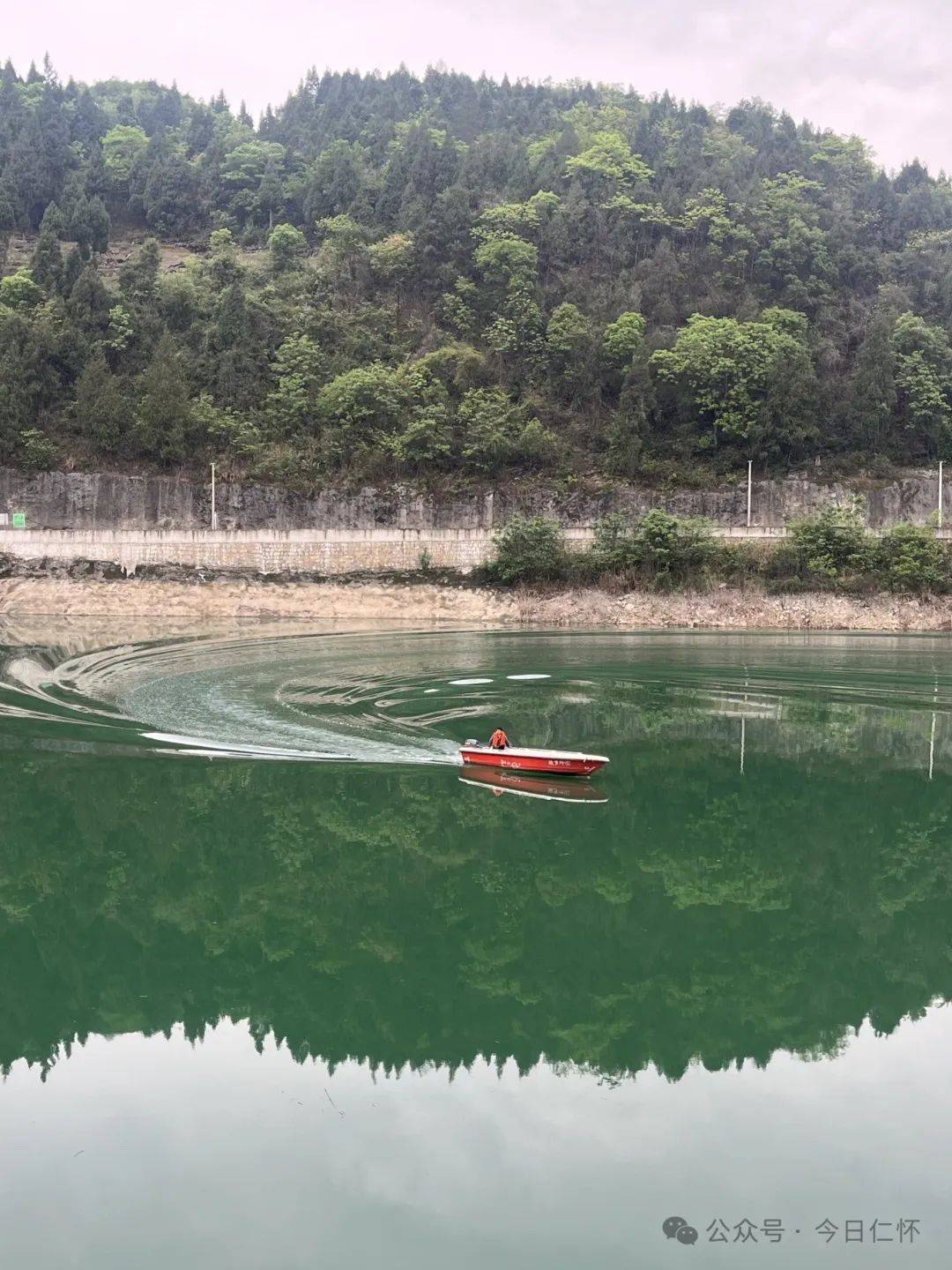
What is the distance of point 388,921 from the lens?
1591 centimetres

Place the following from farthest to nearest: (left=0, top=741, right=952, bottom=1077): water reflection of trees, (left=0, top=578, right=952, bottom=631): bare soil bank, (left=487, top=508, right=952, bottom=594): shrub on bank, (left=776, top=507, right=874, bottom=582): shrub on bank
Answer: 1. (left=776, top=507, right=874, bottom=582): shrub on bank
2. (left=487, top=508, right=952, bottom=594): shrub on bank
3. (left=0, top=578, right=952, bottom=631): bare soil bank
4. (left=0, top=741, right=952, bottom=1077): water reflection of trees

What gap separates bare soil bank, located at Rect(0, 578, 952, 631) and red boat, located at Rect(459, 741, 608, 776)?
109 ft

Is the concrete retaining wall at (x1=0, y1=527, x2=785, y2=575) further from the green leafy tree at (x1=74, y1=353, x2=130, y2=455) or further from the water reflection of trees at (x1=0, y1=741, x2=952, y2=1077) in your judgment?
the water reflection of trees at (x1=0, y1=741, x2=952, y2=1077)

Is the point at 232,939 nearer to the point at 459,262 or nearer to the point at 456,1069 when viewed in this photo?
the point at 456,1069

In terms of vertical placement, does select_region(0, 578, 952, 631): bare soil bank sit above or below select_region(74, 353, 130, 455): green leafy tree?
below

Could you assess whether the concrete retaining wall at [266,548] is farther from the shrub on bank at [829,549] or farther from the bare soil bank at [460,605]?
the shrub on bank at [829,549]

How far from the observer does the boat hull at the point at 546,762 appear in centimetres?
2255

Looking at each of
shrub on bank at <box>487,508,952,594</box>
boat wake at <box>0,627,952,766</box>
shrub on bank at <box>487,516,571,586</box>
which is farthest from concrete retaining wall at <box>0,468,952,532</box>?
boat wake at <box>0,627,952,766</box>

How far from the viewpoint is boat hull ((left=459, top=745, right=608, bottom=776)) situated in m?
22.5

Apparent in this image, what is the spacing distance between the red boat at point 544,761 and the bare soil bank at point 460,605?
109ft

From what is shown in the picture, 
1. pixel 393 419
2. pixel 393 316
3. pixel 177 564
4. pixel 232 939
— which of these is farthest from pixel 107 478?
pixel 232 939

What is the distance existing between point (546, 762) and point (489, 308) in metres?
64.2

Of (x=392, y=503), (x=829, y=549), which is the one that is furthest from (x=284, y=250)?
(x=829, y=549)

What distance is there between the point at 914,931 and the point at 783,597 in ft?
140
